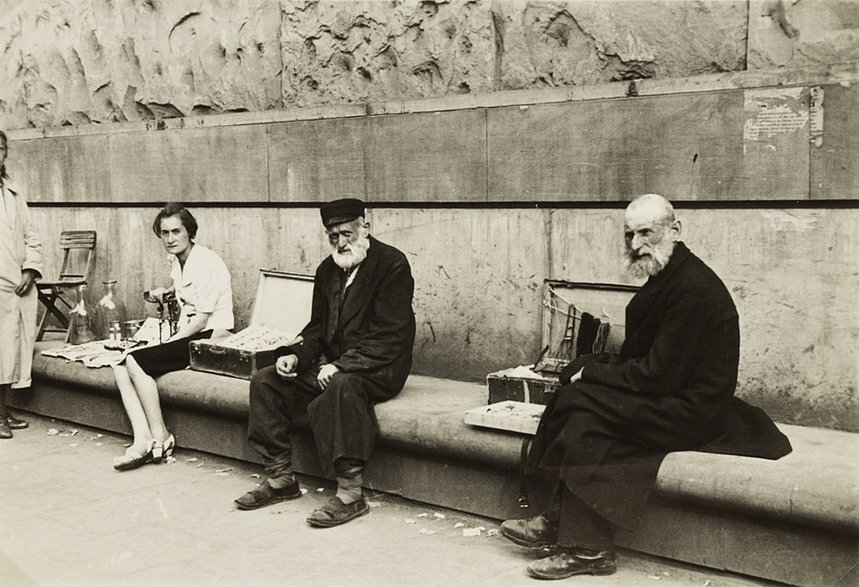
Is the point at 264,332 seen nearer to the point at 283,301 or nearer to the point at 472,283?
the point at 283,301

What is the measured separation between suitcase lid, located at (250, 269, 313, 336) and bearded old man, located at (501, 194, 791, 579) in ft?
9.83

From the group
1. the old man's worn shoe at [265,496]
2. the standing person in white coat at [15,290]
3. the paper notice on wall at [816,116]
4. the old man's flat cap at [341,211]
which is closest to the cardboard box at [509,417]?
the old man's worn shoe at [265,496]

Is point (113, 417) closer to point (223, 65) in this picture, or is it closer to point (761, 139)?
point (223, 65)

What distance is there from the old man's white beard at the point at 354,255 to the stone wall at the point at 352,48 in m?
1.44

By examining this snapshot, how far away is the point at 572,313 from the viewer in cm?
601

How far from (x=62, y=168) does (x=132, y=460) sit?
4242 mm

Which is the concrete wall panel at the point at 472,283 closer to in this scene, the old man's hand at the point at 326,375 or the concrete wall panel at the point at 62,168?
the old man's hand at the point at 326,375

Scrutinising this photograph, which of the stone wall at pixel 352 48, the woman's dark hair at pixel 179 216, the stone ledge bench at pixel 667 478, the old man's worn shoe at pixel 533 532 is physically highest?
the stone wall at pixel 352 48

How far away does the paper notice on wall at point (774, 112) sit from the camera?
531 centimetres

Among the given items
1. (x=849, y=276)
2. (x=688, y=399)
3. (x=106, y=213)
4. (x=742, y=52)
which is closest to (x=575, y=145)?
(x=742, y=52)

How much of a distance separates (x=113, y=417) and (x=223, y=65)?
2935 millimetres

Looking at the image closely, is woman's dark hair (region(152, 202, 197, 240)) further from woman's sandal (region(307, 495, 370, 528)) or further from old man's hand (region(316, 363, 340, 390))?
woman's sandal (region(307, 495, 370, 528))

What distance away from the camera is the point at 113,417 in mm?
7730

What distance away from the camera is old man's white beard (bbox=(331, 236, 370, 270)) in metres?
6.02
